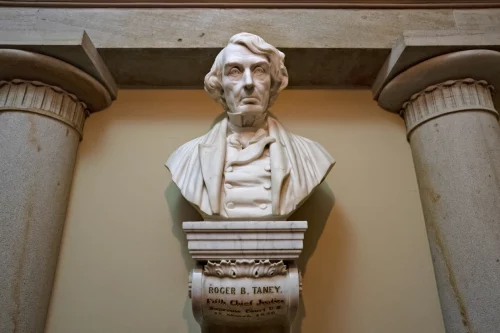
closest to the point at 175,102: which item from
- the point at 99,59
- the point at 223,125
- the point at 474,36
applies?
the point at 99,59

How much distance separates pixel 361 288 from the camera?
2521 millimetres

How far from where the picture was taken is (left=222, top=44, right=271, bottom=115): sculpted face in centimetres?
230

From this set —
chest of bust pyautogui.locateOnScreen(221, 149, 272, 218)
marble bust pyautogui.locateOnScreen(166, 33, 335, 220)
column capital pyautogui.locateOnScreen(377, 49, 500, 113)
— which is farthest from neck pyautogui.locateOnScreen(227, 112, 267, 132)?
column capital pyautogui.locateOnScreen(377, 49, 500, 113)

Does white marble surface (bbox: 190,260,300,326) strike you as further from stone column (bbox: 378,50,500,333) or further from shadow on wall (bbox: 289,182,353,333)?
stone column (bbox: 378,50,500,333)

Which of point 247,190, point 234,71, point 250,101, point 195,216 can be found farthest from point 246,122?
point 195,216

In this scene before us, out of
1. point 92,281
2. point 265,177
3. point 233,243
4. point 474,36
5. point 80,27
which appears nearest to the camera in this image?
point 233,243

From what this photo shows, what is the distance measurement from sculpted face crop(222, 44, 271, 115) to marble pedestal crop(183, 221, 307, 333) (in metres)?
0.68

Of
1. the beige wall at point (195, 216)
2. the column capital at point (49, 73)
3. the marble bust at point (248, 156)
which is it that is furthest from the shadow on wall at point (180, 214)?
the column capital at point (49, 73)

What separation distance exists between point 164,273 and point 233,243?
2.59 feet

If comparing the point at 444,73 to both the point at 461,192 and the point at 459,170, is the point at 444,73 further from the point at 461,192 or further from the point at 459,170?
the point at 461,192

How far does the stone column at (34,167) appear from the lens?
2.32m

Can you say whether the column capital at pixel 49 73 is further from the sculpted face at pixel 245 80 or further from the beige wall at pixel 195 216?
the sculpted face at pixel 245 80

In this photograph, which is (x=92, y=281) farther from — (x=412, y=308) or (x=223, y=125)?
(x=412, y=308)

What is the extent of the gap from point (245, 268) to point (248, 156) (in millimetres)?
612
